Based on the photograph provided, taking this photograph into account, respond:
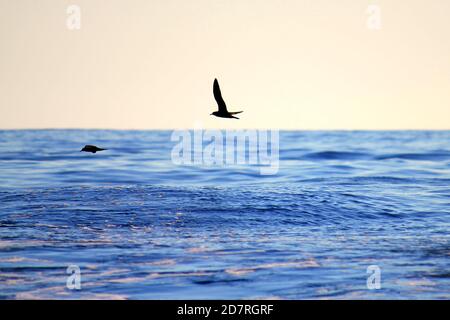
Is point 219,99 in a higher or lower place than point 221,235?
higher

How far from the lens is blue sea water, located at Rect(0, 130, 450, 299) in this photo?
32.3ft

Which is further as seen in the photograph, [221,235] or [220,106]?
[220,106]

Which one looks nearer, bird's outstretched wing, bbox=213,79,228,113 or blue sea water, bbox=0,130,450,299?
blue sea water, bbox=0,130,450,299

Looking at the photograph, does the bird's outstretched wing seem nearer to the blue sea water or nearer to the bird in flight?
the bird in flight

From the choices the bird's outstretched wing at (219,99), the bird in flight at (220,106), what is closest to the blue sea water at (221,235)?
the bird in flight at (220,106)

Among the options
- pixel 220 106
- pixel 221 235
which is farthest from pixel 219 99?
pixel 221 235

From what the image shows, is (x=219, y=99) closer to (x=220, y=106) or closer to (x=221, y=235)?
(x=220, y=106)

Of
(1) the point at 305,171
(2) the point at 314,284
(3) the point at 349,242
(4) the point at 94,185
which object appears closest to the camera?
(2) the point at 314,284

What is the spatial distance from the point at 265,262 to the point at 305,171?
639 inches

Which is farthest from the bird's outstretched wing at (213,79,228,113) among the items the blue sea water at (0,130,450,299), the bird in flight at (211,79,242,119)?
the blue sea water at (0,130,450,299)

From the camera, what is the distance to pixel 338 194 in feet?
63.3

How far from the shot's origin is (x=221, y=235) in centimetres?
1349
